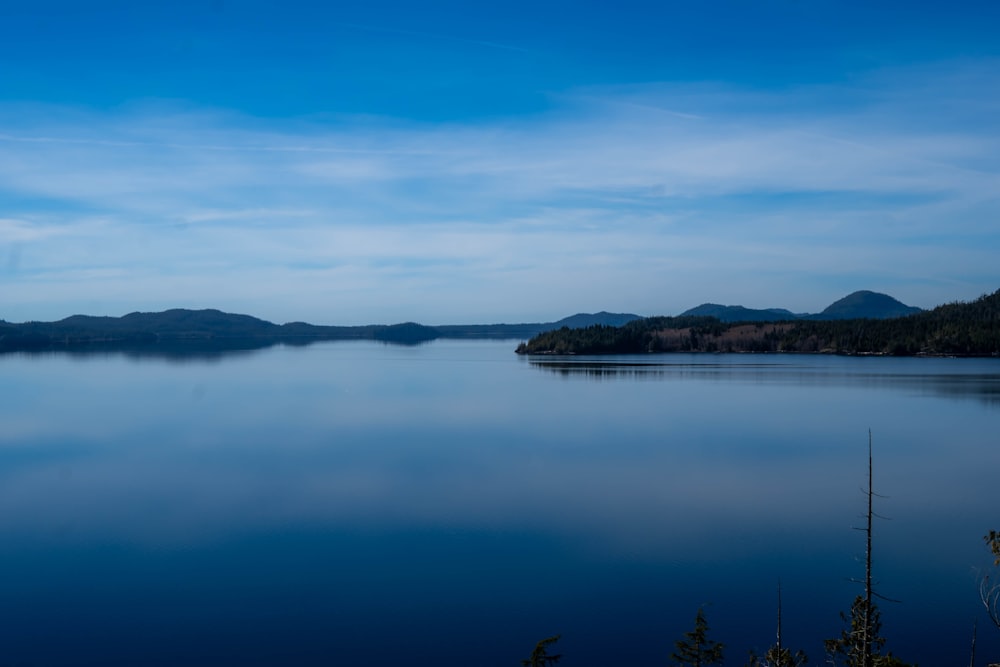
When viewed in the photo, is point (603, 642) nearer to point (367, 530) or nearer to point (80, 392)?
point (367, 530)

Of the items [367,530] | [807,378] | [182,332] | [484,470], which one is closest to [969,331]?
[807,378]

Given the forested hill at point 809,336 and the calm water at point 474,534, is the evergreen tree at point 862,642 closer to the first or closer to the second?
the calm water at point 474,534

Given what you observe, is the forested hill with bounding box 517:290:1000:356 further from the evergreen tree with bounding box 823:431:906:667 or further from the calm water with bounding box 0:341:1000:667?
the evergreen tree with bounding box 823:431:906:667

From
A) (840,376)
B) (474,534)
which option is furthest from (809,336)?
(474,534)

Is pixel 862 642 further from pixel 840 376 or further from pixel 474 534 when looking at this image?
pixel 840 376

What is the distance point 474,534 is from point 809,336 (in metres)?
93.3

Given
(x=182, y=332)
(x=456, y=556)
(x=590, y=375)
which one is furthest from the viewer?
(x=182, y=332)

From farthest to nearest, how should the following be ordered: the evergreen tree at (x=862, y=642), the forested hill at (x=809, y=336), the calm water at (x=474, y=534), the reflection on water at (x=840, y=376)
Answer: the forested hill at (x=809, y=336) < the reflection on water at (x=840, y=376) < the calm water at (x=474, y=534) < the evergreen tree at (x=862, y=642)

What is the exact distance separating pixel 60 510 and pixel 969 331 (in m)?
85.2

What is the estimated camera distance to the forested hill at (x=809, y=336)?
8069 cm

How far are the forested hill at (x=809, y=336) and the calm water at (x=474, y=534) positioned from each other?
5761 cm

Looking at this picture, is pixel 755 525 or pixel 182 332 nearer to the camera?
pixel 755 525

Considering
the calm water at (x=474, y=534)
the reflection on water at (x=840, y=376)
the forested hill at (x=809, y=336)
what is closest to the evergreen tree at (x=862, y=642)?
the calm water at (x=474, y=534)

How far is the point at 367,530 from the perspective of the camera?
13898 millimetres
